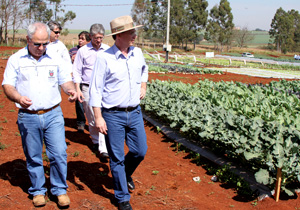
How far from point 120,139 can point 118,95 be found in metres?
0.48

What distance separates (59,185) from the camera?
386cm

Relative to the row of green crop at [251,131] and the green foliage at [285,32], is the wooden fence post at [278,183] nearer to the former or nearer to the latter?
the row of green crop at [251,131]

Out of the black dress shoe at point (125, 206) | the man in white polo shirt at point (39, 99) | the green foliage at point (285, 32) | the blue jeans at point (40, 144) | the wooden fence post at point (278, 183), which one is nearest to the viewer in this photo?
the man in white polo shirt at point (39, 99)

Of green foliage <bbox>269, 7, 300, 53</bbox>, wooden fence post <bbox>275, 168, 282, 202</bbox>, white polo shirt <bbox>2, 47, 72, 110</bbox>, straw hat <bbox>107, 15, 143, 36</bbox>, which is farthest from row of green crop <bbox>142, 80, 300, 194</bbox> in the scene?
green foliage <bbox>269, 7, 300, 53</bbox>

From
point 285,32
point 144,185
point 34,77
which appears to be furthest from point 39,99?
point 285,32

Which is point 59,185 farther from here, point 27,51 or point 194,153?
point 194,153

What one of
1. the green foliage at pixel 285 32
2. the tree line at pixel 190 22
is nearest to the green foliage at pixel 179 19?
the tree line at pixel 190 22

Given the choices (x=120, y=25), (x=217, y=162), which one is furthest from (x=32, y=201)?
(x=217, y=162)

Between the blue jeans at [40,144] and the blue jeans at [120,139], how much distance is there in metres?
0.53

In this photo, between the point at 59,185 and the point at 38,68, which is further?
the point at 59,185

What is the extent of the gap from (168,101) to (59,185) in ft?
13.6

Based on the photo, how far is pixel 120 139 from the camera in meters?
3.75

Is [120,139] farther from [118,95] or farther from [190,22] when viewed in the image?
[190,22]

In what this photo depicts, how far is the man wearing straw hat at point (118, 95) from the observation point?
12.0 feet
